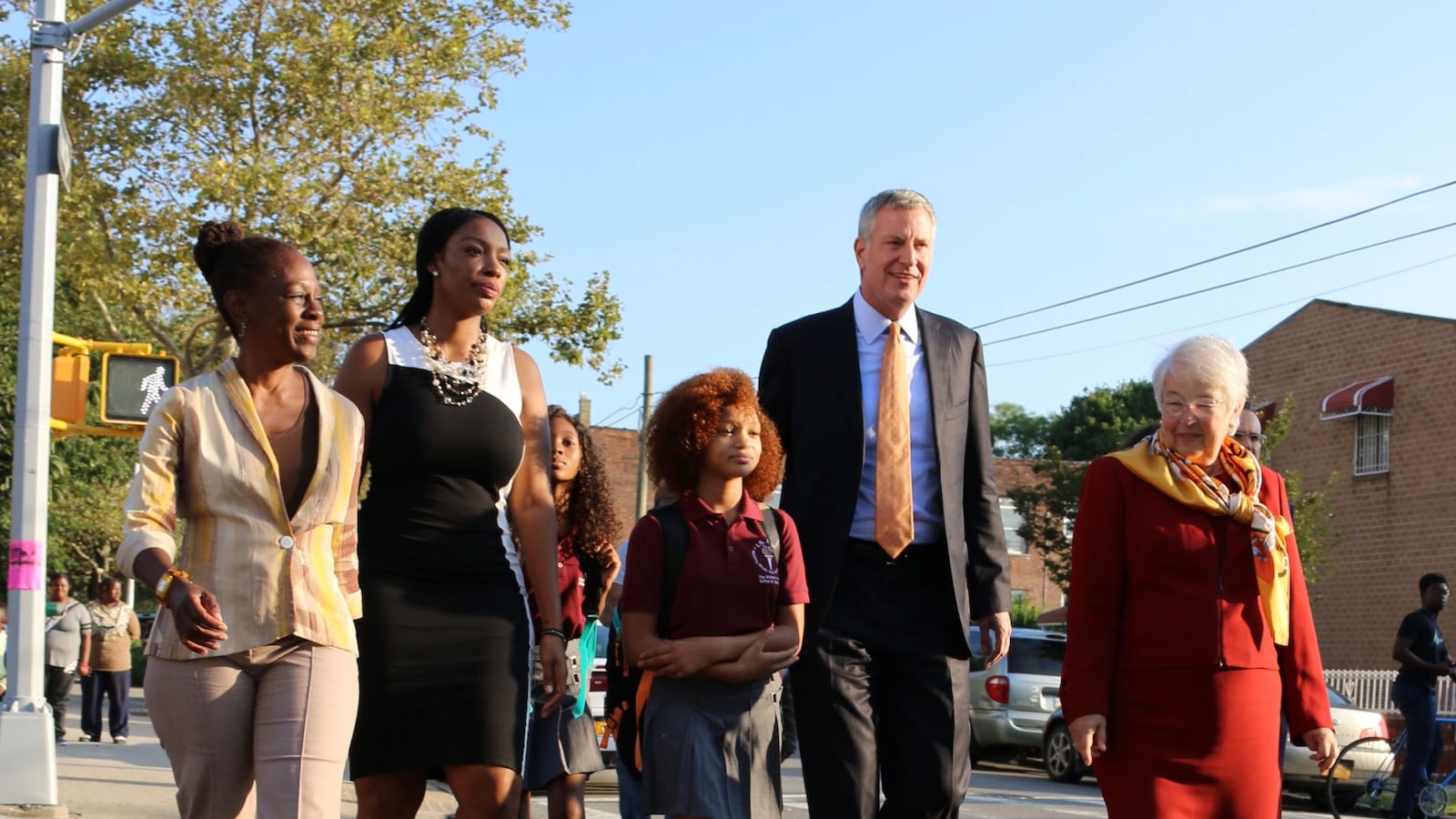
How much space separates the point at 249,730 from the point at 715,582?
5.05 ft

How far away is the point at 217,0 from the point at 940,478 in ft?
66.4

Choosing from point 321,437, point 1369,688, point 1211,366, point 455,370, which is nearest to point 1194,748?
point 1211,366

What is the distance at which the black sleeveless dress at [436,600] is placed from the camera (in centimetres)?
483

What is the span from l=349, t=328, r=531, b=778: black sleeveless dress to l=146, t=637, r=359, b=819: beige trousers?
62 centimetres

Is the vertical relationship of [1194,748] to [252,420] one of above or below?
below

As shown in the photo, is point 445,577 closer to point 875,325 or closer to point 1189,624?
point 875,325

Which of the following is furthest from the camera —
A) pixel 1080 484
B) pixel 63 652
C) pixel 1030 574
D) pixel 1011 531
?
pixel 1030 574

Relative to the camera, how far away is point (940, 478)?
216 inches

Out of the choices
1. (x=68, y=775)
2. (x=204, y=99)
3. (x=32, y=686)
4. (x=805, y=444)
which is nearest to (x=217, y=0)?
(x=204, y=99)

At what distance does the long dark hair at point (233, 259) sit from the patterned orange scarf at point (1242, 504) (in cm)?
229

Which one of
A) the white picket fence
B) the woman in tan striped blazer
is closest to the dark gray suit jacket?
the woman in tan striped blazer

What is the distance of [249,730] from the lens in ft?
13.7

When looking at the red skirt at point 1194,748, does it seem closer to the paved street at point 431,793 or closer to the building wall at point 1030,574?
the paved street at point 431,793

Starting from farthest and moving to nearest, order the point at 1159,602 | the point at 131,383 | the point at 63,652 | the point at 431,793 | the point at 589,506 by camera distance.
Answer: the point at 63,652, the point at 131,383, the point at 431,793, the point at 589,506, the point at 1159,602
